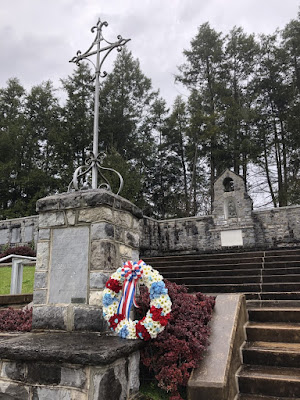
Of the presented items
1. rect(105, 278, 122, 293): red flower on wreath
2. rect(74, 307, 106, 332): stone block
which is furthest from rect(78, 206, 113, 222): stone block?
rect(74, 307, 106, 332): stone block

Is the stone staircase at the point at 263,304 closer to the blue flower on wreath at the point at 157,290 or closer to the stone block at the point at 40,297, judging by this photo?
the blue flower on wreath at the point at 157,290

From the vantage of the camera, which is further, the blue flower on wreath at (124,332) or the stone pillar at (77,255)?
the stone pillar at (77,255)

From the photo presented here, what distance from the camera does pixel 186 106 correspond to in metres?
23.2

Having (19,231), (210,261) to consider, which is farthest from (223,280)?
(19,231)

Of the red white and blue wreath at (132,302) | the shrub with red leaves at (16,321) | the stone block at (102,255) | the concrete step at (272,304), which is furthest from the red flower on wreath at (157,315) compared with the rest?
the concrete step at (272,304)

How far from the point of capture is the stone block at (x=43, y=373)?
7.93ft

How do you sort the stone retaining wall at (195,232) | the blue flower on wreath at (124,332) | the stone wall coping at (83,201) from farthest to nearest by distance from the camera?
the stone retaining wall at (195,232) < the stone wall coping at (83,201) < the blue flower on wreath at (124,332)

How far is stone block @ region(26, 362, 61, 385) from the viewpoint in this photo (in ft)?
7.93

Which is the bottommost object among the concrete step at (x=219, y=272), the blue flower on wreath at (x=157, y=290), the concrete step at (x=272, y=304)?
the concrete step at (x=272, y=304)

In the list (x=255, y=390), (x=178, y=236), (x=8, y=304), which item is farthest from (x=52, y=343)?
(x=178, y=236)

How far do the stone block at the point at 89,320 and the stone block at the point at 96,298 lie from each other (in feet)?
0.16

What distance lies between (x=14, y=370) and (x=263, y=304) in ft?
11.4

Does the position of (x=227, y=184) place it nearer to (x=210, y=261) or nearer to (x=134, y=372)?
(x=210, y=261)

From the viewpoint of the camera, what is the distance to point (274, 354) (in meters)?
3.38
